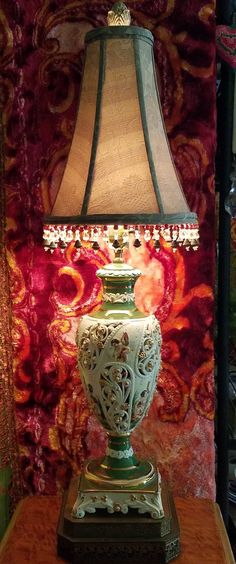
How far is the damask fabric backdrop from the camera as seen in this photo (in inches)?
52.1

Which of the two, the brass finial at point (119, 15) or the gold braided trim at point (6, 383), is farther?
the gold braided trim at point (6, 383)

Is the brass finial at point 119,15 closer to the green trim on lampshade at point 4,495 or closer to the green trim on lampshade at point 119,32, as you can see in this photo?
the green trim on lampshade at point 119,32

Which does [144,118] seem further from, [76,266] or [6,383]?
[6,383]

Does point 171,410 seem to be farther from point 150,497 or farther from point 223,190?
point 223,190

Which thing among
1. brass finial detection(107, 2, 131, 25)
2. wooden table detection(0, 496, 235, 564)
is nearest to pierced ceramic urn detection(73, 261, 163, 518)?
wooden table detection(0, 496, 235, 564)

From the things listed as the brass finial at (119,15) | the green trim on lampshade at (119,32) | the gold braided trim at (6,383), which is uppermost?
the brass finial at (119,15)

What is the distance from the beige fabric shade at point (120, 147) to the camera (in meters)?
0.97

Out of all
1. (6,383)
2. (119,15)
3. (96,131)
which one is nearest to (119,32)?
(119,15)

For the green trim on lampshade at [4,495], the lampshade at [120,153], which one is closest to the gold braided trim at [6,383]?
the green trim on lampshade at [4,495]

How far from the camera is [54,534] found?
123 centimetres

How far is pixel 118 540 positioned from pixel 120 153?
72 cm

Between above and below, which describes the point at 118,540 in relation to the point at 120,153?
below

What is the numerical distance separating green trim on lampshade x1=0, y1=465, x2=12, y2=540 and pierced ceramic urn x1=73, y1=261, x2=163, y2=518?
12.5 inches

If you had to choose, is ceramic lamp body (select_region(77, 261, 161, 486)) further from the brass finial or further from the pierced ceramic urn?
the brass finial
